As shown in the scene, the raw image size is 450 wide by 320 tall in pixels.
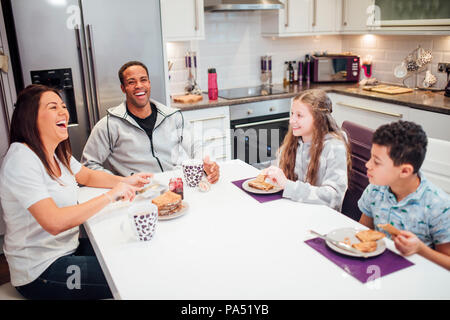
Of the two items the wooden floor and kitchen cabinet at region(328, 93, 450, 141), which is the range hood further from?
the wooden floor

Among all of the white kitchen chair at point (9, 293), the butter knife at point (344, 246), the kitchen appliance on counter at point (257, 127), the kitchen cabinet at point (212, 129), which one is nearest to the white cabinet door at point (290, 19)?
the kitchen appliance on counter at point (257, 127)

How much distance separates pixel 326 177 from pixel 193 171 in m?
0.56

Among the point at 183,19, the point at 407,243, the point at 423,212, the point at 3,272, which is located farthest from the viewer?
the point at 183,19

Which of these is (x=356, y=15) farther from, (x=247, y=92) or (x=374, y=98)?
(x=247, y=92)

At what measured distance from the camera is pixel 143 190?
1709 mm

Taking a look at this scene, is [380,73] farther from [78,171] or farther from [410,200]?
[78,171]

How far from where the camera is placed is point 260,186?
5.45ft

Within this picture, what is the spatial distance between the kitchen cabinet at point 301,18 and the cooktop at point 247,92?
527mm

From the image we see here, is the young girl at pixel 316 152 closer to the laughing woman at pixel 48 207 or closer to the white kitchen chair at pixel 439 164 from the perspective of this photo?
the white kitchen chair at pixel 439 164

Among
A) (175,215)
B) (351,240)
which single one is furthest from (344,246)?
(175,215)

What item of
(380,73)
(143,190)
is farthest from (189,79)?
(143,190)

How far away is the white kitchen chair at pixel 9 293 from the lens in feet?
4.79

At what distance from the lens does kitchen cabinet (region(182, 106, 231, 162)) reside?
3.32 metres

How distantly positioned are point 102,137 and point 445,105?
7.79 feet
